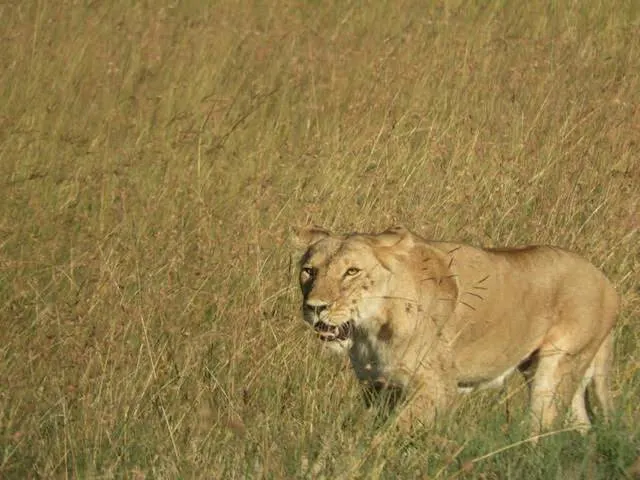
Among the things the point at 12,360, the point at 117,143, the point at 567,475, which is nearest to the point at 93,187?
the point at 117,143

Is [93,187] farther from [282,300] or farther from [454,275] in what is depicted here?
[454,275]

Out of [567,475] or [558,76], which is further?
[558,76]

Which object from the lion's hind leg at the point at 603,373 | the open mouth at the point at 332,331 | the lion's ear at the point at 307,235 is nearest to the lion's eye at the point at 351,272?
the open mouth at the point at 332,331

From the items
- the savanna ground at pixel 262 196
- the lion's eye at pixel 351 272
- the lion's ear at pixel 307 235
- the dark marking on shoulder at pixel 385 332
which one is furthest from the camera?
the lion's ear at pixel 307 235

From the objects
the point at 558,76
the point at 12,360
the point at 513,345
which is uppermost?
the point at 558,76

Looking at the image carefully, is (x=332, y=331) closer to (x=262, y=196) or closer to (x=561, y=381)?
(x=561, y=381)

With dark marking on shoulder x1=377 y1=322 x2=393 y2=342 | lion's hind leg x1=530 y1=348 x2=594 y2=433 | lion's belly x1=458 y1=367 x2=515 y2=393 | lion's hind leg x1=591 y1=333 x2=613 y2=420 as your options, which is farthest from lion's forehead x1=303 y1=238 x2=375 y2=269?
lion's hind leg x1=591 y1=333 x2=613 y2=420

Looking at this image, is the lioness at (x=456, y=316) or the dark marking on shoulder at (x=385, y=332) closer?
the lioness at (x=456, y=316)

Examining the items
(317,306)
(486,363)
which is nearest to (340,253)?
(317,306)

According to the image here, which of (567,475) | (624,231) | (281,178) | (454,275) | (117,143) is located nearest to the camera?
(567,475)

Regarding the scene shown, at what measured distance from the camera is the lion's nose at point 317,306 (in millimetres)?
4531

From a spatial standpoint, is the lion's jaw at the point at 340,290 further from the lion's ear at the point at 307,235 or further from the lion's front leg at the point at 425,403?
the lion's front leg at the point at 425,403

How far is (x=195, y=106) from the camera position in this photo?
25.0 feet

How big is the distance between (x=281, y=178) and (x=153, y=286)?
1261 millimetres
